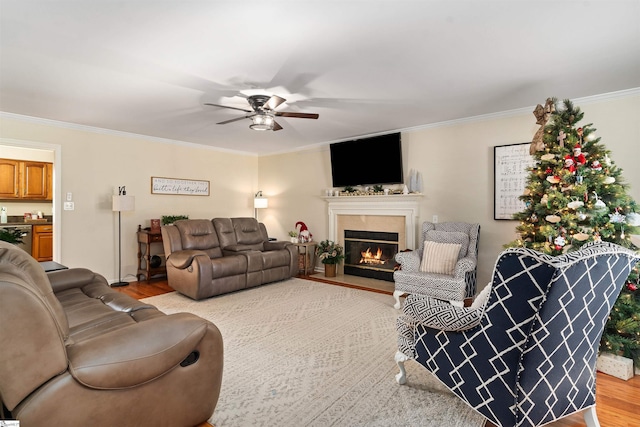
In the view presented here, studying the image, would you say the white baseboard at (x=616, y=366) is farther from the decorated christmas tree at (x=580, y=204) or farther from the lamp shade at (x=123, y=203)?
the lamp shade at (x=123, y=203)

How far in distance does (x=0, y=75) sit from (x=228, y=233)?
3.18 m

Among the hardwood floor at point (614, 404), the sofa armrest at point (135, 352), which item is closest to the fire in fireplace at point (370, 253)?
the hardwood floor at point (614, 404)

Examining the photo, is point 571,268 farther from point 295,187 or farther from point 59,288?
point 295,187

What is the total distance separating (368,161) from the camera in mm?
5383

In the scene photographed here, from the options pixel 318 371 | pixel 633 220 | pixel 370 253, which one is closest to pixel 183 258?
pixel 318 371

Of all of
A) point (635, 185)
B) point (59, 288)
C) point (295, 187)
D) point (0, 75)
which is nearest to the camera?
point (59, 288)

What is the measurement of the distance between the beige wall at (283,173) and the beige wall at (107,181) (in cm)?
1

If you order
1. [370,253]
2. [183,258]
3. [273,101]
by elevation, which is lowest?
[370,253]

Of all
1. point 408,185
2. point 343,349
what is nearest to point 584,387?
point 343,349

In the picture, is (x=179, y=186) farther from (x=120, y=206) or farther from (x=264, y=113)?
(x=264, y=113)

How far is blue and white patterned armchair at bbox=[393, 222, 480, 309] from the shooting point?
3.66 meters

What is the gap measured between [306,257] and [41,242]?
5.39 m

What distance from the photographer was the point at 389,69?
2.87 metres

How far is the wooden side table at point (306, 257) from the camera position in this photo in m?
6.00
